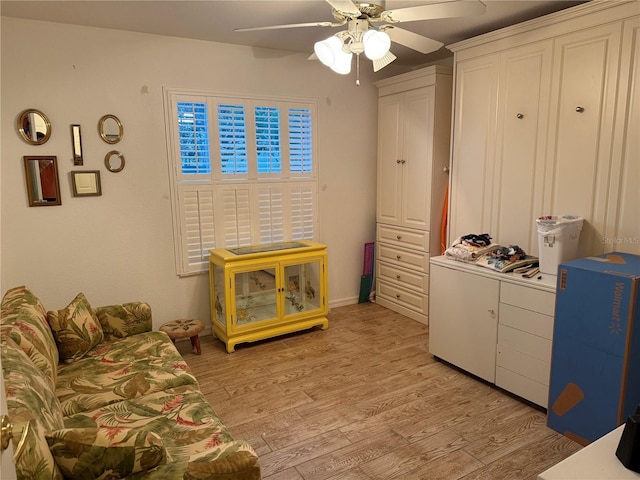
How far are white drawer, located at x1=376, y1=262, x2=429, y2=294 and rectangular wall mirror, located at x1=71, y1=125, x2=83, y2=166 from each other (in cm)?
305

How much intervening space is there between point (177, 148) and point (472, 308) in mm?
2722

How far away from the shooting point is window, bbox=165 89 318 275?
3691mm

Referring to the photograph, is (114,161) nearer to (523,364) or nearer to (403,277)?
(403,277)

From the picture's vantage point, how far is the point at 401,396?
2.87 meters

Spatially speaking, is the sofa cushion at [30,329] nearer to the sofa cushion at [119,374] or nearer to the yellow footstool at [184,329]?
the sofa cushion at [119,374]

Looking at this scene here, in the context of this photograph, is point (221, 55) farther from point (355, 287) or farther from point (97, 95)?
point (355, 287)

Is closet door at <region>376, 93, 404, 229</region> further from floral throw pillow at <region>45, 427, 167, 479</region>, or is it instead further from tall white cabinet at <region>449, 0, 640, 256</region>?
floral throw pillow at <region>45, 427, 167, 479</region>

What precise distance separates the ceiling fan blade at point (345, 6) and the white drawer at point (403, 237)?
2.43 m

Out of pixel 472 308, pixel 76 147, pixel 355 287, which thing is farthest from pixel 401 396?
pixel 76 147

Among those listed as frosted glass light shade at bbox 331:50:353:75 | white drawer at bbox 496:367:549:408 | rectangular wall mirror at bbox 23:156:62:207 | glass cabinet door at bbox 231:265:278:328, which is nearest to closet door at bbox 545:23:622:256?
white drawer at bbox 496:367:549:408

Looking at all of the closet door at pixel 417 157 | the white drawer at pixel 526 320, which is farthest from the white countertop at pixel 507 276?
the closet door at pixel 417 157

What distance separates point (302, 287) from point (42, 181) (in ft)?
7.46

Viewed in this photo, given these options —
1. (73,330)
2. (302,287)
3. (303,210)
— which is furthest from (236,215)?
(73,330)

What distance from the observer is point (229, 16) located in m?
3.03
